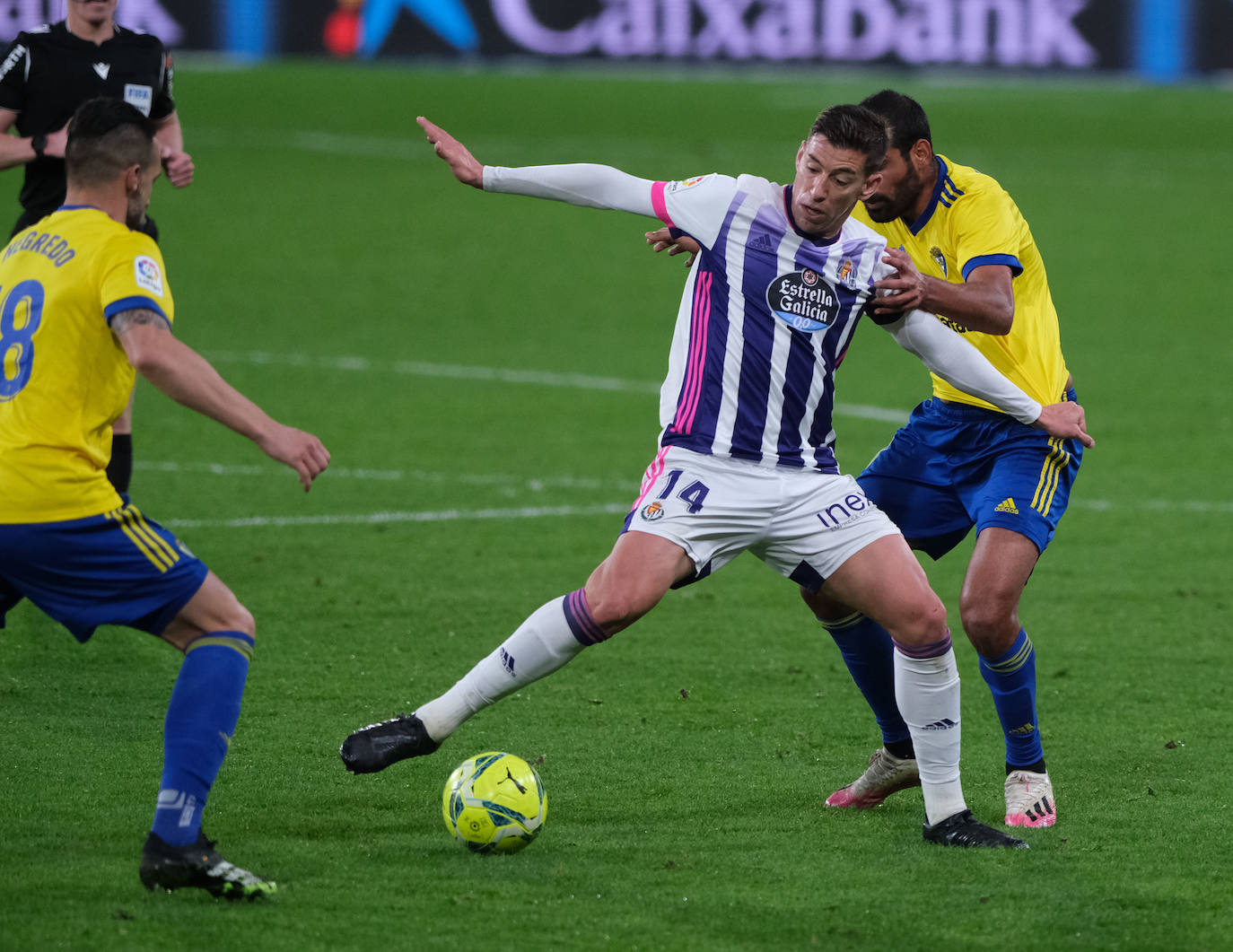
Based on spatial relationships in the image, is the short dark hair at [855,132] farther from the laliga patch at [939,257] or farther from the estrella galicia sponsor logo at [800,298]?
the laliga patch at [939,257]

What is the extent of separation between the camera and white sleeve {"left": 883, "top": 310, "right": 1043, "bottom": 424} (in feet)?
18.2

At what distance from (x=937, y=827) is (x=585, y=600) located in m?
1.33

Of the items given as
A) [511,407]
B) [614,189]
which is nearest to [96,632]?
[614,189]

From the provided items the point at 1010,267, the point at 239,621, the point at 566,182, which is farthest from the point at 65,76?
the point at 1010,267

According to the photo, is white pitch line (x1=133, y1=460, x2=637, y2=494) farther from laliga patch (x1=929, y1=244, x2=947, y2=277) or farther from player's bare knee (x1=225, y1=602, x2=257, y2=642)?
player's bare knee (x1=225, y1=602, x2=257, y2=642)

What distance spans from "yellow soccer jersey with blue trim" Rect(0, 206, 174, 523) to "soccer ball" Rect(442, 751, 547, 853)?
135cm

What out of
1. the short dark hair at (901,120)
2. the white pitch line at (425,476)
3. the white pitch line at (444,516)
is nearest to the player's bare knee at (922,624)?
the short dark hair at (901,120)

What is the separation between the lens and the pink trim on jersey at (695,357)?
17.9 feet

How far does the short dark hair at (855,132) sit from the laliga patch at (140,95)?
420cm

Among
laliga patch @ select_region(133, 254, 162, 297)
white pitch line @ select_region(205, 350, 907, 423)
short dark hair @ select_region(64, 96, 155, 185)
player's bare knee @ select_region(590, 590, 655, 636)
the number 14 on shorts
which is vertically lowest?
white pitch line @ select_region(205, 350, 907, 423)

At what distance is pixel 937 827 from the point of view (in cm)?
544

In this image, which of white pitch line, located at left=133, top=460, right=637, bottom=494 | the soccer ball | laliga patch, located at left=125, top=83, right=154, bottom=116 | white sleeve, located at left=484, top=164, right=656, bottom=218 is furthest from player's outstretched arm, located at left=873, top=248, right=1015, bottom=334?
white pitch line, located at left=133, top=460, right=637, bottom=494

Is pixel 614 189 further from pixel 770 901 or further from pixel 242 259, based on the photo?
pixel 242 259

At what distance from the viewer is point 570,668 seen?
24.2 feet
